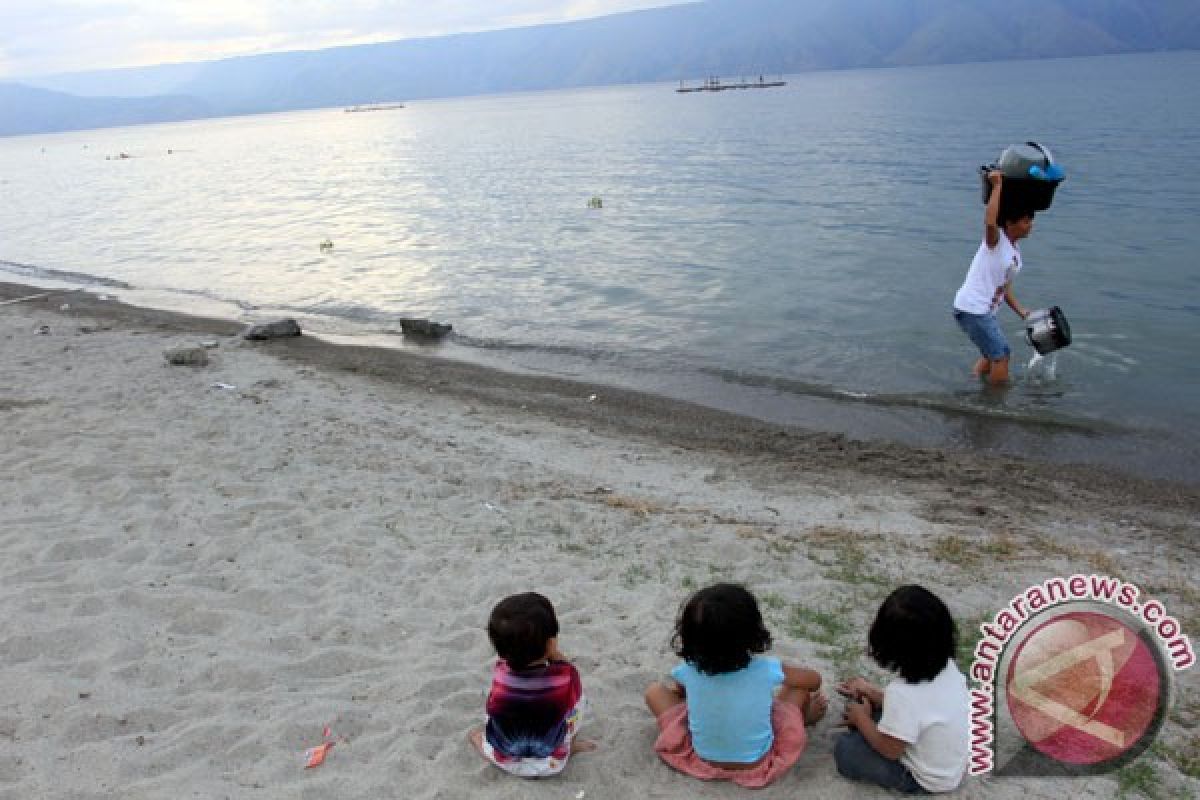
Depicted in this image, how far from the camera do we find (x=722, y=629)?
3.48 meters

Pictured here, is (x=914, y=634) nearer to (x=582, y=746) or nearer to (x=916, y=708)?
(x=916, y=708)

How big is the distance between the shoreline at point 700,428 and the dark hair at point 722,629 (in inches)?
202

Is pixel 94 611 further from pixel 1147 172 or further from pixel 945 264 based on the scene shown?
pixel 1147 172

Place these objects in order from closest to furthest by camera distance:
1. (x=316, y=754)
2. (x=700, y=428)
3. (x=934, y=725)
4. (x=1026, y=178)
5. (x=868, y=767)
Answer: (x=934, y=725), (x=868, y=767), (x=316, y=754), (x=1026, y=178), (x=700, y=428)

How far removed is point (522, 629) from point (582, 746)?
73cm

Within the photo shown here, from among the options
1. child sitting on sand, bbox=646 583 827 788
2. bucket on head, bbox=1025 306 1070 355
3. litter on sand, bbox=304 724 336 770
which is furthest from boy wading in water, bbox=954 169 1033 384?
litter on sand, bbox=304 724 336 770

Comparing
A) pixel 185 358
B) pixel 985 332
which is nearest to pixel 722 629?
pixel 985 332

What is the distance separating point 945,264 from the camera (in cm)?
1752

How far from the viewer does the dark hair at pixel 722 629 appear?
3480 mm

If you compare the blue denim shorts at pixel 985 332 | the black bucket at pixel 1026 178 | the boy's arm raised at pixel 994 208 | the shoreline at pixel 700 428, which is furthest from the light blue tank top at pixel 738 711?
the blue denim shorts at pixel 985 332

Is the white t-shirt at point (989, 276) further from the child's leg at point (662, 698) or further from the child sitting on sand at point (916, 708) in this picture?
the child's leg at point (662, 698)

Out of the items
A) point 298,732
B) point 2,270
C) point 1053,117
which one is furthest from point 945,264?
point 1053,117

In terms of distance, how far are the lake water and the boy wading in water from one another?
108 cm

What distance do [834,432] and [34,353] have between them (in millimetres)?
11969
